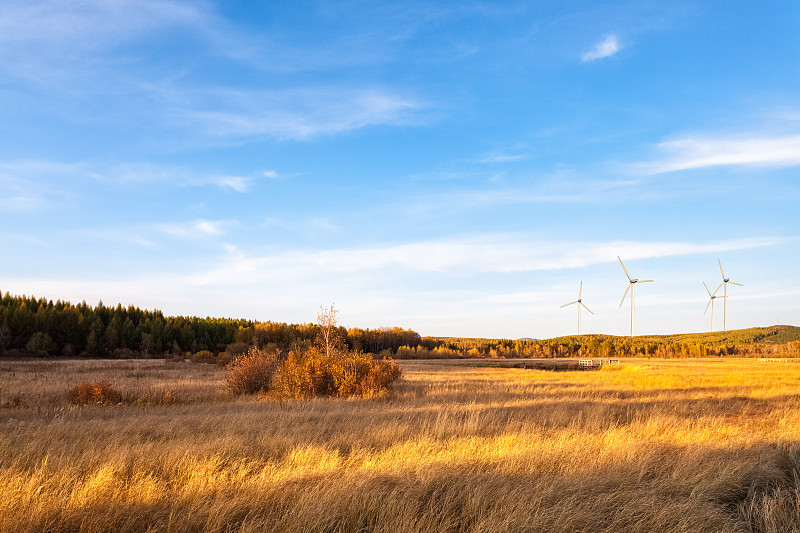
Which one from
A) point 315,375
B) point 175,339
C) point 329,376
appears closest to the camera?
point 315,375

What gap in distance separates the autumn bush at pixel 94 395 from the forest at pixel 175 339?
35624mm

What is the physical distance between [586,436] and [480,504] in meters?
5.71

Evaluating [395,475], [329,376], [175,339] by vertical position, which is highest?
[395,475]

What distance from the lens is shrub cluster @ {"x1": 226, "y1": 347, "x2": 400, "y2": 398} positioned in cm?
2325

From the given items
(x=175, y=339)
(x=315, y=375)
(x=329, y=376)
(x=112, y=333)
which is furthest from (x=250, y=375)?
(x=175, y=339)

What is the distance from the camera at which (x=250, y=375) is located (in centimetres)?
2505

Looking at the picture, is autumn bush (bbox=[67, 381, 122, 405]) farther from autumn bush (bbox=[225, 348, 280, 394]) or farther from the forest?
the forest

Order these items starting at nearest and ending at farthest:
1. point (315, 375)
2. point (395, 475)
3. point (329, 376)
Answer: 1. point (395, 475)
2. point (315, 375)
3. point (329, 376)

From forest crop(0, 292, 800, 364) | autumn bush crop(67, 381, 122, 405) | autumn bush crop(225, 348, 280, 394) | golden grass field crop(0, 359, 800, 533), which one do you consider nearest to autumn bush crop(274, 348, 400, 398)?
autumn bush crop(225, 348, 280, 394)

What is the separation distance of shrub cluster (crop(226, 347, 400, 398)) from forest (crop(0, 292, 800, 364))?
100 feet

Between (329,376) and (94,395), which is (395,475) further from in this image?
(94,395)

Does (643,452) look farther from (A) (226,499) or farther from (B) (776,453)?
(A) (226,499)

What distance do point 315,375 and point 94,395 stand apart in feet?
27.5

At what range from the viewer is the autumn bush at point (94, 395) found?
1997 centimetres
